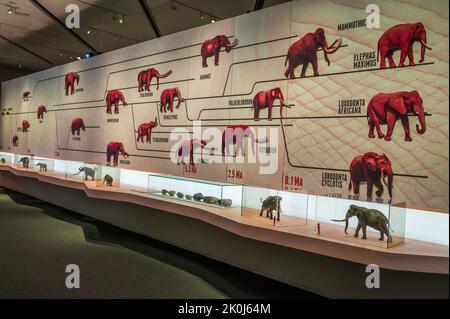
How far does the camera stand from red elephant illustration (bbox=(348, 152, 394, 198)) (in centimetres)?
302

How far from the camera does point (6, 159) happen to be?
9461 millimetres

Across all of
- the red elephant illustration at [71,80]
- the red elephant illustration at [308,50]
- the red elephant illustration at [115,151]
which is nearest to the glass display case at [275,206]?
the red elephant illustration at [308,50]

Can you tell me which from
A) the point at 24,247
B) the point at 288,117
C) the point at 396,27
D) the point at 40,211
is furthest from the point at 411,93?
the point at 40,211

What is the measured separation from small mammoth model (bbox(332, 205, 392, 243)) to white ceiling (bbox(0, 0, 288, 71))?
273 cm

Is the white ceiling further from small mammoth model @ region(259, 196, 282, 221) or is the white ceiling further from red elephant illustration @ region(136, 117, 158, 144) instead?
small mammoth model @ region(259, 196, 282, 221)

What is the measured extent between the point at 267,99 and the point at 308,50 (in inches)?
24.1

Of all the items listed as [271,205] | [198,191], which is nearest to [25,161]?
[198,191]

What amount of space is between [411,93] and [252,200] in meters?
1.51

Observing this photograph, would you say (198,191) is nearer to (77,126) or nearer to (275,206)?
(275,206)

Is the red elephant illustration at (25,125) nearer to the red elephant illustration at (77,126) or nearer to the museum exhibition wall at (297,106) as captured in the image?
the red elephant illustration at (77,126)

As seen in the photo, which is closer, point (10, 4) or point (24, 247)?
point (24, 247)

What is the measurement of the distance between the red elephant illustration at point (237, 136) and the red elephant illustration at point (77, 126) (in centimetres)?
356

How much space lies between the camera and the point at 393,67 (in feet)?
9.82
